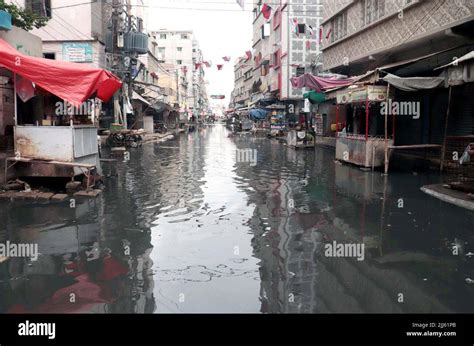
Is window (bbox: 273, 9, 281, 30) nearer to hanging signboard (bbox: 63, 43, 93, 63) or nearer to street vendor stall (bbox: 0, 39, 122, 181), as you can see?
hanging signboard (bbox: 63, 43, 93, 63)

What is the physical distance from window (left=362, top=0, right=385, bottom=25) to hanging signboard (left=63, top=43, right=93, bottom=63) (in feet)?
56.6

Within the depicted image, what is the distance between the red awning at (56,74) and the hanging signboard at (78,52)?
19.7m

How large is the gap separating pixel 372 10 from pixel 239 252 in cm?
1982

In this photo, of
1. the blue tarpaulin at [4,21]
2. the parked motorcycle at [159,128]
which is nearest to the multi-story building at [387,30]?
the blue tarpaulin at [4,21]

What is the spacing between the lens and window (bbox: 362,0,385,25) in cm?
2190

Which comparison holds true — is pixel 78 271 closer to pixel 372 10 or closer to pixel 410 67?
pixel 410 67

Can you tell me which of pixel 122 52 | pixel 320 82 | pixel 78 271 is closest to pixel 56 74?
pixel 78 271

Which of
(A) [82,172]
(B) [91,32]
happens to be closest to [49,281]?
(A) [82,172]

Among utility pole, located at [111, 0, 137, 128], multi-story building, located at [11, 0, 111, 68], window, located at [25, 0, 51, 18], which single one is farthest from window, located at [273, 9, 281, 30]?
window, located at [25, 0, 51, 18]

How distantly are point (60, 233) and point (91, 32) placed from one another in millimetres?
25268
